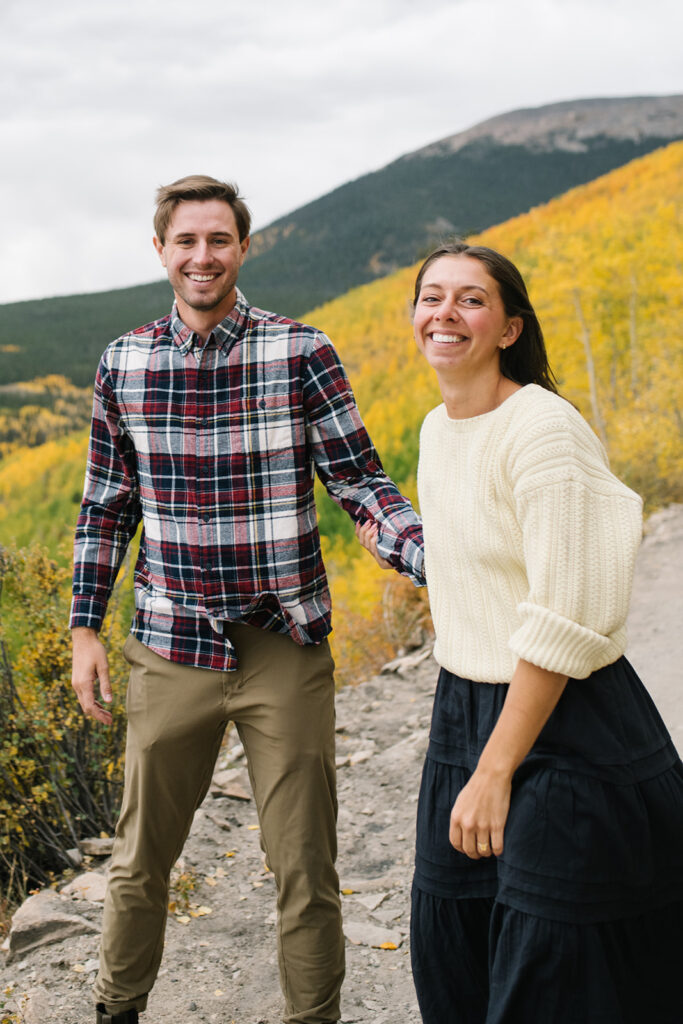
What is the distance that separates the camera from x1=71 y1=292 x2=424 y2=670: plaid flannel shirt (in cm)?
213

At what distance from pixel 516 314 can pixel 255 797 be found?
1262 millimetres

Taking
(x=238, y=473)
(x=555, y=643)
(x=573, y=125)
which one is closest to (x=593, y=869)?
(x=555, y=643)

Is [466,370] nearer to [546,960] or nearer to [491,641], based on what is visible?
[491,641]

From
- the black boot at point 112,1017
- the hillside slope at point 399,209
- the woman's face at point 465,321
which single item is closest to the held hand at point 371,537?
the woman's face at point 465,321

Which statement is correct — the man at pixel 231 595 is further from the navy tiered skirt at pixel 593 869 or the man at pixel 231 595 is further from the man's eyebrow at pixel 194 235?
the navy tiered skirt at pixel 593 869

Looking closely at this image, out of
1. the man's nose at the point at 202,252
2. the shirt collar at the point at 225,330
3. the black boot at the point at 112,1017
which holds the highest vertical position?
the man's nose at the point at 202,252

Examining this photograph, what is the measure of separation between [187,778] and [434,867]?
80 cm

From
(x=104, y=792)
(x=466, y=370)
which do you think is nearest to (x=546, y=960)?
(x=466, y=370)

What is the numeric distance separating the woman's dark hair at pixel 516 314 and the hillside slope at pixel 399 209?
22.7 metres

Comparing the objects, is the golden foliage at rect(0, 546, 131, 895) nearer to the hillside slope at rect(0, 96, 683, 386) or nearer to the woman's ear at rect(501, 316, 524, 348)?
the woman's ear at rect(501, 316, 524, 348)

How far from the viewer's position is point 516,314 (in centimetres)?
155

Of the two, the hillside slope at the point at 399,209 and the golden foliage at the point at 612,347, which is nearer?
the golden foliage at the point at 612,347

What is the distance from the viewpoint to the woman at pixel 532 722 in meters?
1.32

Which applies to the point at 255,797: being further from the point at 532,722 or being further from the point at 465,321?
the point at 465,321
